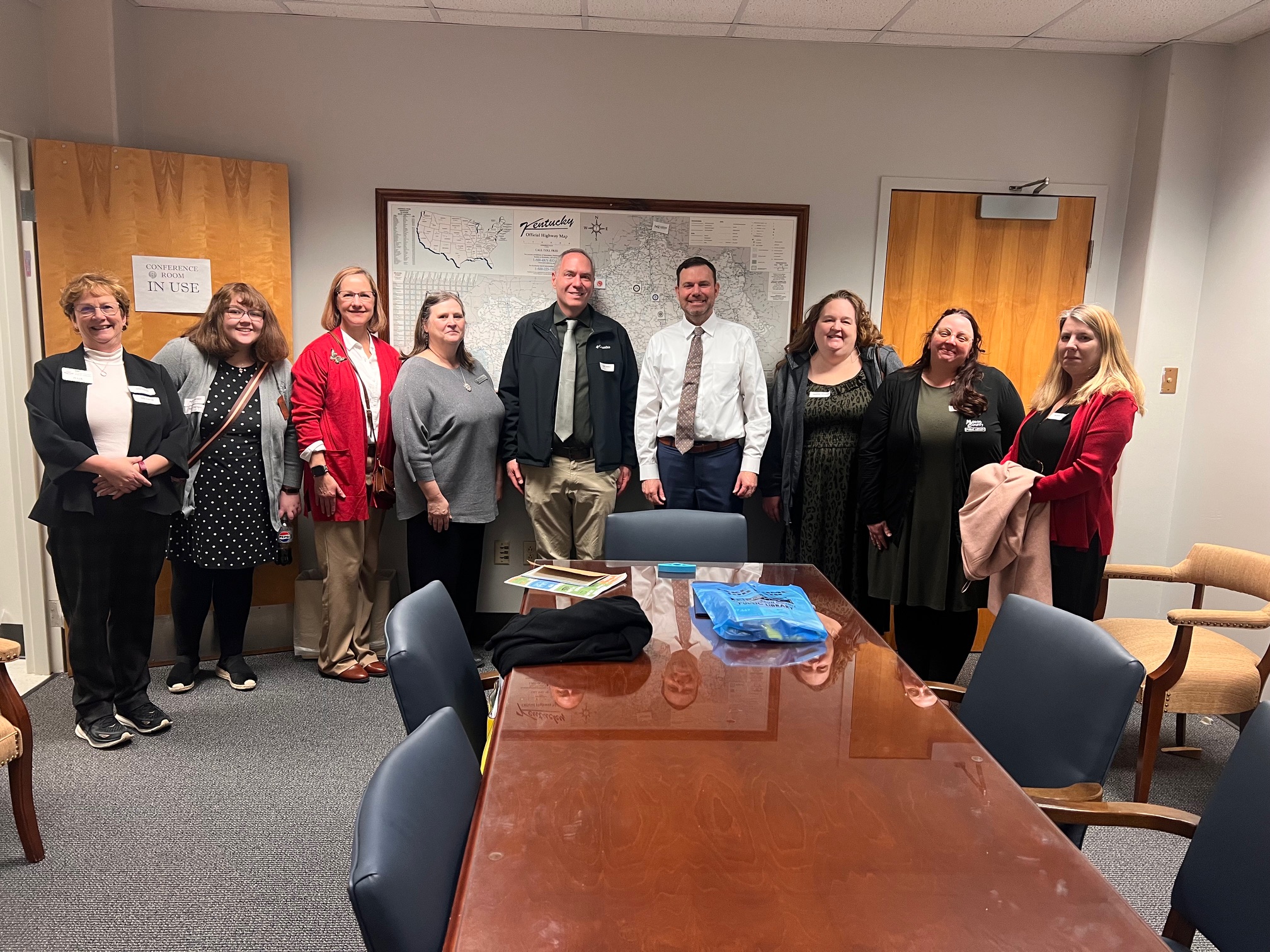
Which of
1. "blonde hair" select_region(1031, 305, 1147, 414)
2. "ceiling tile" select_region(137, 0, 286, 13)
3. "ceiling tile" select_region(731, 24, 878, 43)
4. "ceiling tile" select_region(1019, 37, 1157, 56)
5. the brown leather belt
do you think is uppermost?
"ceiling tile" select_region(1019, 37, 1157, 56)

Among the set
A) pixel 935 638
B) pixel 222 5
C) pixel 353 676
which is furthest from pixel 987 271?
pixel 222 5

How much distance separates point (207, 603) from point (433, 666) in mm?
2243

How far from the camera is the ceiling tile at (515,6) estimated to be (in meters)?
3.37

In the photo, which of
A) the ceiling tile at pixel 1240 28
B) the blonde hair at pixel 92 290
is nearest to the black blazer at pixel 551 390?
the blonde hair at pixel 92 290

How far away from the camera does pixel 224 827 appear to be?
7.88 ft

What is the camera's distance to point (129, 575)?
2.79 m

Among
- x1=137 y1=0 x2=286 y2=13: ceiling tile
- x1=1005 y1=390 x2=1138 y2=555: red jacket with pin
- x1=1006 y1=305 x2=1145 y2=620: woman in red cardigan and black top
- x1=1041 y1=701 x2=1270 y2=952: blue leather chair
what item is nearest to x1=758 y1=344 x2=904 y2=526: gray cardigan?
x1=1006 y1=305 x2=1145 y2=620: woman in red cardigan and black top

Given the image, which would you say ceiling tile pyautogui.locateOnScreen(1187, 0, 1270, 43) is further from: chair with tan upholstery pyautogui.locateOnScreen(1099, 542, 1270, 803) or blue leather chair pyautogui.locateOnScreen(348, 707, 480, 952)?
blue leather chair pyautogui.locateOnScreen(348, 707, 480, 952)

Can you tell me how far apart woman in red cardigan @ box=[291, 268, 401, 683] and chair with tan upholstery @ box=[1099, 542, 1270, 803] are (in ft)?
9.32

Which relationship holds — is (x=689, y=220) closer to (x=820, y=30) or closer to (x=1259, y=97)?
(x=820, y=30)

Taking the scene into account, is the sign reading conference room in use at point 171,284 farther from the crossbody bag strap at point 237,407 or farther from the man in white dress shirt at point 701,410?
the man in white dress shirt at point 701,410

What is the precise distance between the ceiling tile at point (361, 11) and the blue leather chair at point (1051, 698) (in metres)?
3.35

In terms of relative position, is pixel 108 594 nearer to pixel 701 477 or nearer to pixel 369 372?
pixel 369 372

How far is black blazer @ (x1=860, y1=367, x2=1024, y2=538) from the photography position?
3057 mm
